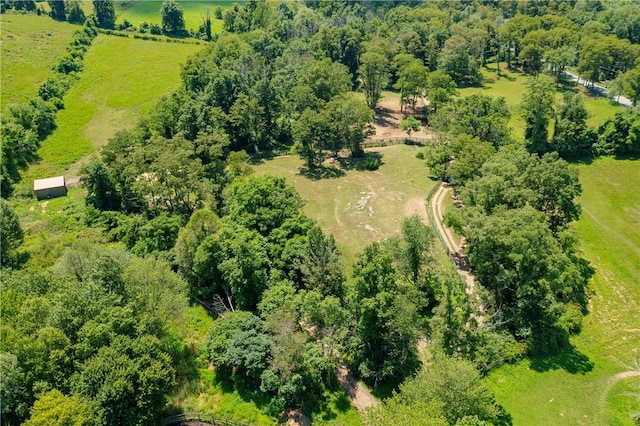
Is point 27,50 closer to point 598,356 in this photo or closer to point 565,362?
point 565,362

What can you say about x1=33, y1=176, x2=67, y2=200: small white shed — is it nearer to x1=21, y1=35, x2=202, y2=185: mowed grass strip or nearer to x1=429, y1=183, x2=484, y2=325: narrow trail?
x1=21, y1=35, x2=202, y2=185: mowed grass strip

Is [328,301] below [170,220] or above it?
above

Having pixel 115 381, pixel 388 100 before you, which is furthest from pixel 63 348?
pixel 388 100

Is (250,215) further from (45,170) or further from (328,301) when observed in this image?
(45,170)

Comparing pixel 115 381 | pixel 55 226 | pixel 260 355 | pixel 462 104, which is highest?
pixel 462 104

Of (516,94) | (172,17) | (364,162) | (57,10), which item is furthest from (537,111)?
(57,10)

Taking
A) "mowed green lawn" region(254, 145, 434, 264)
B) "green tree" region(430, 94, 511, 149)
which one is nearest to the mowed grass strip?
"mowed green lawn" region(254, 145, 434, 264)

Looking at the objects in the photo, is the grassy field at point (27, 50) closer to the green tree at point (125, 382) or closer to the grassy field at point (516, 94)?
the green tree at point (125, 382)
